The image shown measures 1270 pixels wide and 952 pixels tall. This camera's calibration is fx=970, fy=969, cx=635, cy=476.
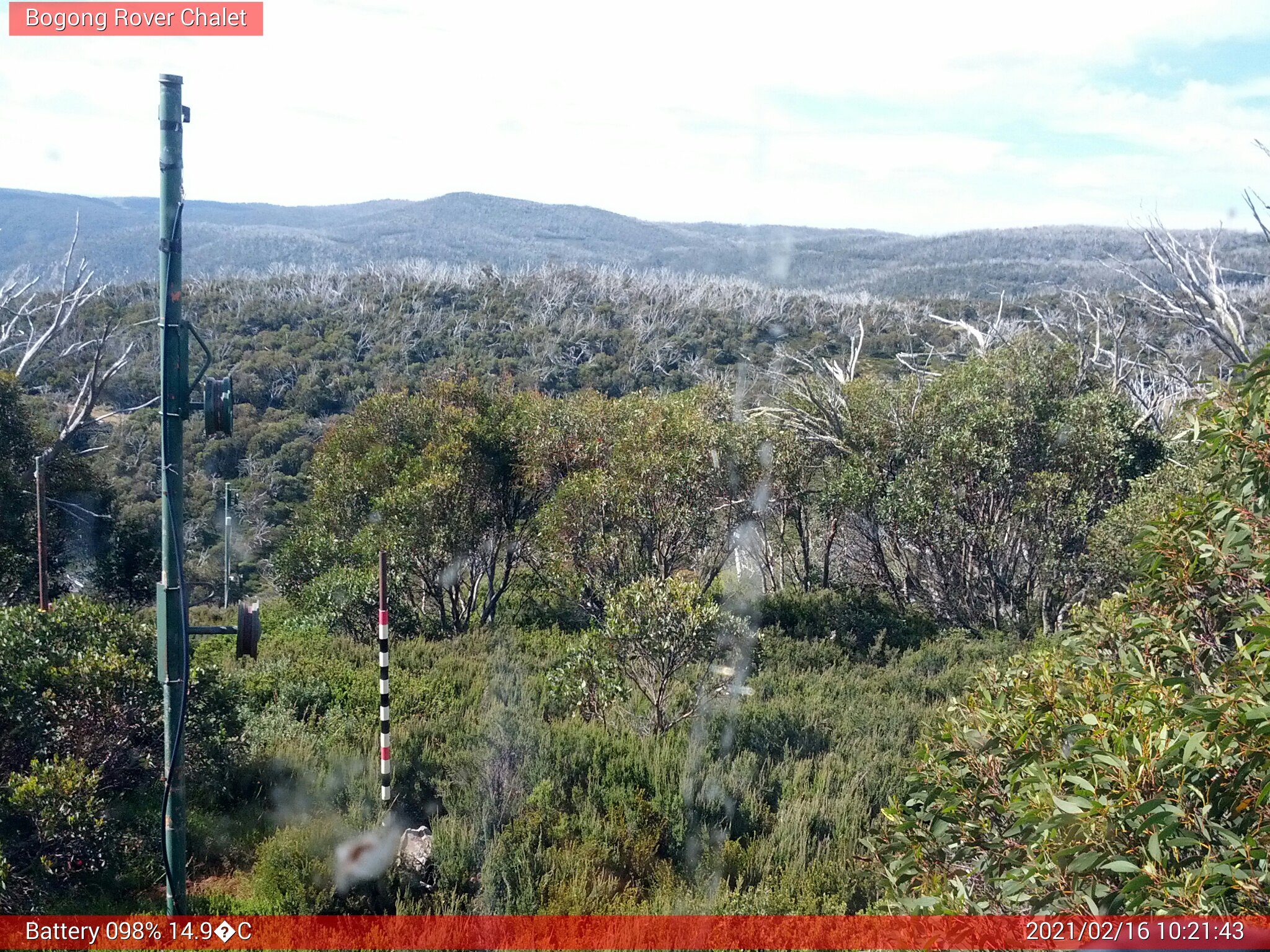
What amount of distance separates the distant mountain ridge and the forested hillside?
16.7 feet

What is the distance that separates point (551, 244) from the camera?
3250 inches

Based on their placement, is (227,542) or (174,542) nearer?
(174,542)

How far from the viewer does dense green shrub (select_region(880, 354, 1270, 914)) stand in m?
2.63

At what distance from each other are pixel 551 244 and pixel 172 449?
8121 cm

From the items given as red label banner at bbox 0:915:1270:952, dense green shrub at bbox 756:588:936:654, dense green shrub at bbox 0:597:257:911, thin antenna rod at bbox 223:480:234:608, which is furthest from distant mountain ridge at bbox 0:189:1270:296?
red label banner at bbox 0:915:1270:952

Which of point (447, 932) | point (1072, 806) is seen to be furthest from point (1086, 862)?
point (447, 932)

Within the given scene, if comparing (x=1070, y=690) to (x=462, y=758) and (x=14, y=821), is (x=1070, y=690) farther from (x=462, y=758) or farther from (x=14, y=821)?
(x=14, y=821)

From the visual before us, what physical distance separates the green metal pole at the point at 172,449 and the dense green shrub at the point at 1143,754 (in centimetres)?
293

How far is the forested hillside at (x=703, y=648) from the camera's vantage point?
3486 millimetres

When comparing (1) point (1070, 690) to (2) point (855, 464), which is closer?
(1) point (1070, 690)

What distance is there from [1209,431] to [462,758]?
485 cm

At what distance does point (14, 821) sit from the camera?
4.95m

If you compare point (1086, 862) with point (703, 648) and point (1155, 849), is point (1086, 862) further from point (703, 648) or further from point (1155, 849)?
point (703, 648)

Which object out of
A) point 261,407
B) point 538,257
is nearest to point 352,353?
point 261,407
